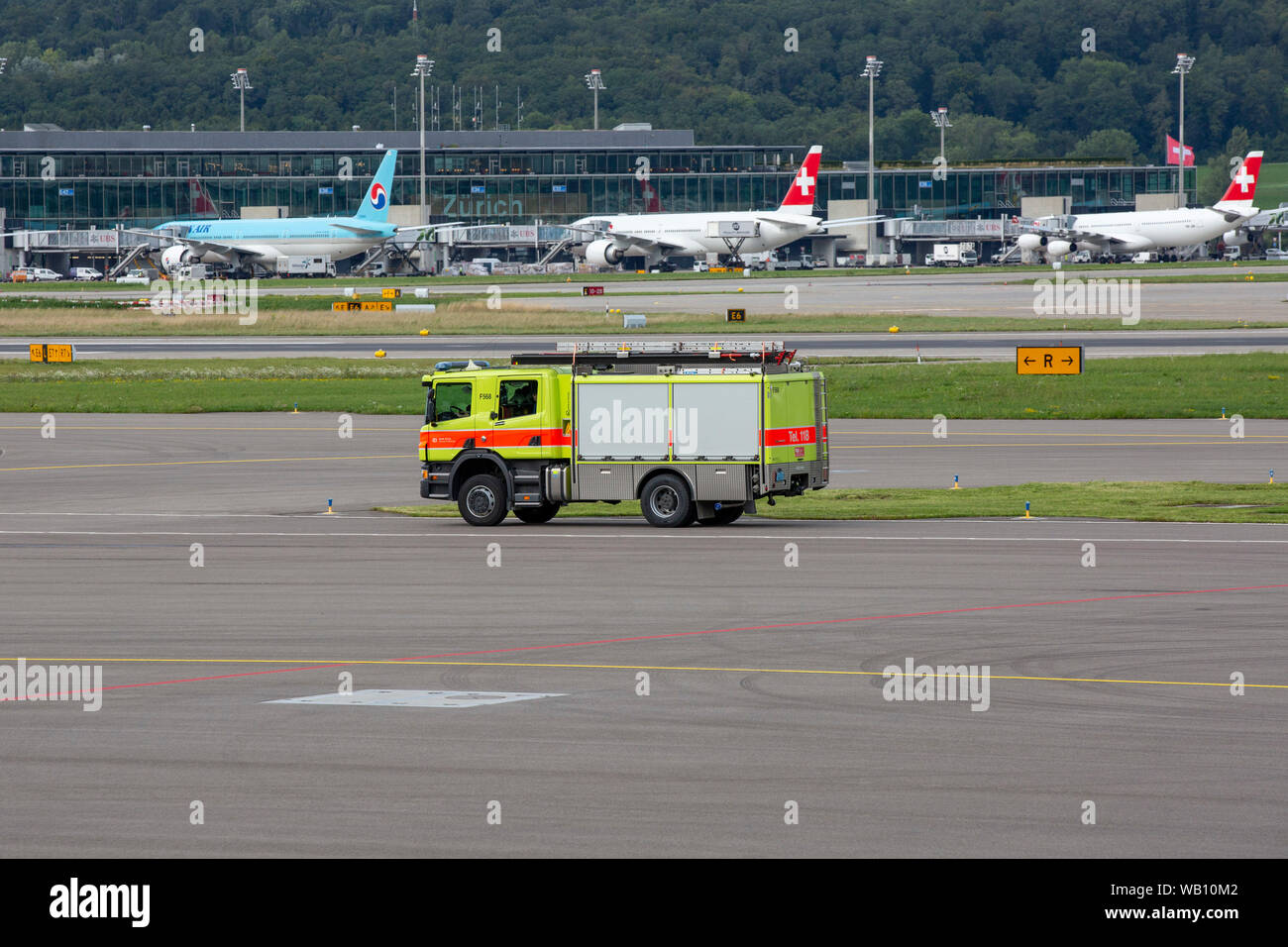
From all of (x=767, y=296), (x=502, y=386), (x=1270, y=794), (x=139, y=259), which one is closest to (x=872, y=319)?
(x=767, y=296)

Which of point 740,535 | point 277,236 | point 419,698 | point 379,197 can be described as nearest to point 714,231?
point 379,197

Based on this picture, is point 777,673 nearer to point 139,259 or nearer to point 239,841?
point 239,841

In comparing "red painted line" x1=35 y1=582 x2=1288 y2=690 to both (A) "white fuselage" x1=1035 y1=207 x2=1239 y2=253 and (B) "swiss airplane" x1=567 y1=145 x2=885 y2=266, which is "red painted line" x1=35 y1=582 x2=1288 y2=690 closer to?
(B) "swiss airplane" x1=567 y1=145 x2=885 y2=266

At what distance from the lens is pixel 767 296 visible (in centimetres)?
10938

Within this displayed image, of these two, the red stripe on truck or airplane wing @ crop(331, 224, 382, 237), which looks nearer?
the red stripe on truck

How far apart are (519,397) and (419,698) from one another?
15430mm

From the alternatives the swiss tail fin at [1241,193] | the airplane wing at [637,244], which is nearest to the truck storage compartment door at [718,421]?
the swiss tail fin at [1241,193]

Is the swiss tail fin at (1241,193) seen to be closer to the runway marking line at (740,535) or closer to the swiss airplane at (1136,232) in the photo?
the swiss airplane at (1136,232)

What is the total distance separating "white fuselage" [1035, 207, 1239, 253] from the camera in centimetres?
15438

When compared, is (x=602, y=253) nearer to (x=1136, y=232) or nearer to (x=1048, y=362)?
(x=1136, y=232)

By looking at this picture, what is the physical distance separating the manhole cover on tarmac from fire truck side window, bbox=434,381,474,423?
15624 mm

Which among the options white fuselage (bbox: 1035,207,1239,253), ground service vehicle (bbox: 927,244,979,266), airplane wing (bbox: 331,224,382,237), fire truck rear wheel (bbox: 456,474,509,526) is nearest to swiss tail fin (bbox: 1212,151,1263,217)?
white fuselage (bbox: 1035,207,1239,253)

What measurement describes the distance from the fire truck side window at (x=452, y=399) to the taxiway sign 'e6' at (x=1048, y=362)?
95.9ft
